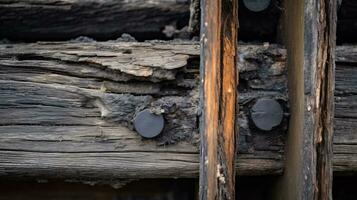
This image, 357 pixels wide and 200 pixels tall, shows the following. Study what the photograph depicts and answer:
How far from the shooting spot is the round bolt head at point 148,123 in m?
1.43

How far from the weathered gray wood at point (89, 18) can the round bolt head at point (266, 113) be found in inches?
13.4

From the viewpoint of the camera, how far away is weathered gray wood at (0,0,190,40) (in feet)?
5.06

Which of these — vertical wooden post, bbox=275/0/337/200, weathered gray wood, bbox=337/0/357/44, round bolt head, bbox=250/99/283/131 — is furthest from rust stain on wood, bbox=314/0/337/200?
weathered gray wood, bbox=337/0/357/44

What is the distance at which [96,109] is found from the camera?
147 centimetres

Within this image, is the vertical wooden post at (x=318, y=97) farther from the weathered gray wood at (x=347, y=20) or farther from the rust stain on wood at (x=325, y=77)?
the weathered gray wood at (x=347, y=20)

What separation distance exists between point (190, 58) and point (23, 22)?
0.50m

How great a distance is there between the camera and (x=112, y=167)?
1470mm

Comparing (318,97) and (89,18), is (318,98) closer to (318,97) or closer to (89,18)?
(318,97)

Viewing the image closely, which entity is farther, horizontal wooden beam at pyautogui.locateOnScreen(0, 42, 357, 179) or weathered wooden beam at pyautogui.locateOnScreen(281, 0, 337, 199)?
horizontal wooden beam at pyautogui.locateOnScreen(0, 42, 357, 179)

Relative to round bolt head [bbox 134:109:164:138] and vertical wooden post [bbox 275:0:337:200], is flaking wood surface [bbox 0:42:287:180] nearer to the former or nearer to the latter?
round bolt head [bbox 134:109:164:138]

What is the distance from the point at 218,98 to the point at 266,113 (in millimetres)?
302

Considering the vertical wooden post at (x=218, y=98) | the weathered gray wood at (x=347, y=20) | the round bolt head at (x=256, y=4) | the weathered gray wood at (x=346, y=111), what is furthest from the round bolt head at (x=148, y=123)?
the weathered gray wood at (x=347, y=20)

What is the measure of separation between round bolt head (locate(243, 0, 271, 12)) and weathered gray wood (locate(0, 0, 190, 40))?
18 cm

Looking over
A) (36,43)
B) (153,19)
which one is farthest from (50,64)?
(153,19)
